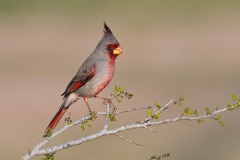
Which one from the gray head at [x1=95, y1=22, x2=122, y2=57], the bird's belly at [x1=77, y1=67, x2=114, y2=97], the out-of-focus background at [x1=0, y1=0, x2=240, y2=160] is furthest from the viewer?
the out-of-focus background at [x1=0, y1=0, x2=240, y2=160]

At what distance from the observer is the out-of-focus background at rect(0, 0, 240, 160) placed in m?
21.4

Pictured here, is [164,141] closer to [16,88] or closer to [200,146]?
[200,146]

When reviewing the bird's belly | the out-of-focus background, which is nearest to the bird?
the bird's belly

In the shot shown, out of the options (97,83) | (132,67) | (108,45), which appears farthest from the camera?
(132,67)

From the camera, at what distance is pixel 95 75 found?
8461mm

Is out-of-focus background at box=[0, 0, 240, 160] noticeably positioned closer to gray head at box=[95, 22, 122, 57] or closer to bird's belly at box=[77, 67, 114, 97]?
gray head at box=[95, 22, 122, 57]

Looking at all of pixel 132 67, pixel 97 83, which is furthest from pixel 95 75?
pixel 132 67

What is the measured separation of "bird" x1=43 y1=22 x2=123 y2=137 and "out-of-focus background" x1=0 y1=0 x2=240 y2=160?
10969mm

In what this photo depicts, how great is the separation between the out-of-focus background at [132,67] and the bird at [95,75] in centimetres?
1097

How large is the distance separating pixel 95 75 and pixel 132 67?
73.2 ft

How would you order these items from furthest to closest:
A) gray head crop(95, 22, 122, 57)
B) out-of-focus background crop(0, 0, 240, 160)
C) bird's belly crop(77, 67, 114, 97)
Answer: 1. out-of-focus background crop(0, 0, 240, 160)
2. gray head crop(95, 22, 122, 57)
3. bird's belly crop(77, 67, 114, 97)

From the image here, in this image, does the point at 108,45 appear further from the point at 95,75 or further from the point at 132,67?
the point at 132,67

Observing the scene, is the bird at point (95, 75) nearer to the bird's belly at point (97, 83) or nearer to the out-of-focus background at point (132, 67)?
the bird's belly at point (97, 83)

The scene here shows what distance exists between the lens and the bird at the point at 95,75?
27.6 ft
